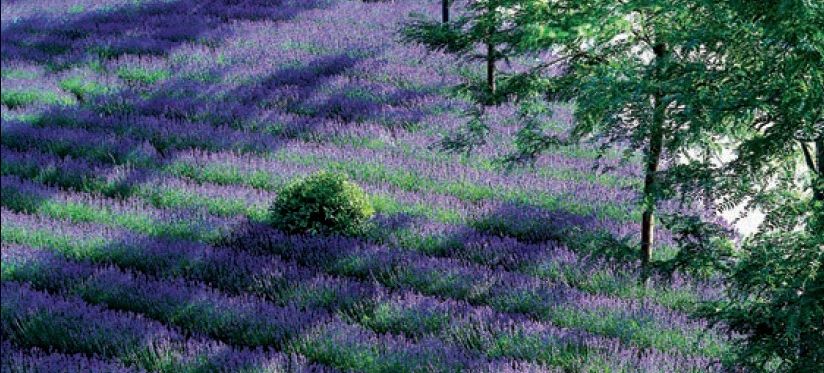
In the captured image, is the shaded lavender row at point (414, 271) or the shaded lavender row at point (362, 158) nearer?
the shaded lavender row at point (414, 271)

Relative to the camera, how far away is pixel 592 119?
5.64 metres

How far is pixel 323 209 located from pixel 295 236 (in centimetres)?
30

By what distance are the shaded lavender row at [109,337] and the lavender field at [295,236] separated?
0.02 m

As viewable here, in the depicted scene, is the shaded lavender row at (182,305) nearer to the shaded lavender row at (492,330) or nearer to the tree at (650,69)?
the shaded lavender row at (492,330)

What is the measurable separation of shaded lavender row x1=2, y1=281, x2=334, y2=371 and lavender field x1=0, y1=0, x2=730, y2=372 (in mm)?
20

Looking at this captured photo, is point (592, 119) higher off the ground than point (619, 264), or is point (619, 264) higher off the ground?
point (592, 119)

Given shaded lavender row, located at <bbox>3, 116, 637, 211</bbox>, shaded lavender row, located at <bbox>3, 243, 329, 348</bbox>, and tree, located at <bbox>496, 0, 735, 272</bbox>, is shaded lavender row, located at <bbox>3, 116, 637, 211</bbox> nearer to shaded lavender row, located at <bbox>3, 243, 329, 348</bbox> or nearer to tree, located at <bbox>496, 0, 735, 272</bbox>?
shaded lavender row, located at <bbox>3, 243, 329, 348</bbox>

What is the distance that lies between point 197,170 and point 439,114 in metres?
2.60

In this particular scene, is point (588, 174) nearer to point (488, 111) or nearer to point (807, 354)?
point (488, 111)

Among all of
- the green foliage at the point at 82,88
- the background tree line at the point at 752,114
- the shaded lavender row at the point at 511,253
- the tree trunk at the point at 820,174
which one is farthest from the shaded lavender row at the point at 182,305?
the green foliage at the point at 82,88

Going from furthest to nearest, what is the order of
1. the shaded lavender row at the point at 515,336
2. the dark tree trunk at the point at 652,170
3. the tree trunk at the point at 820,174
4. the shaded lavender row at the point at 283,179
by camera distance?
the shaded lavender row at the point at 283,179
the shaded lavender row at the point at 515,336
the dark tree trunk at the point at 652,170
the tree trunk at the point at 820,174

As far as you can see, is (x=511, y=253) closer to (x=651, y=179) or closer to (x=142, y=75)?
(x=651, y=179)

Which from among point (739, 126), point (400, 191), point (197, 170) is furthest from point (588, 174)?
point (739, 126)

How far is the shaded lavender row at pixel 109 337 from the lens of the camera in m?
5.62
